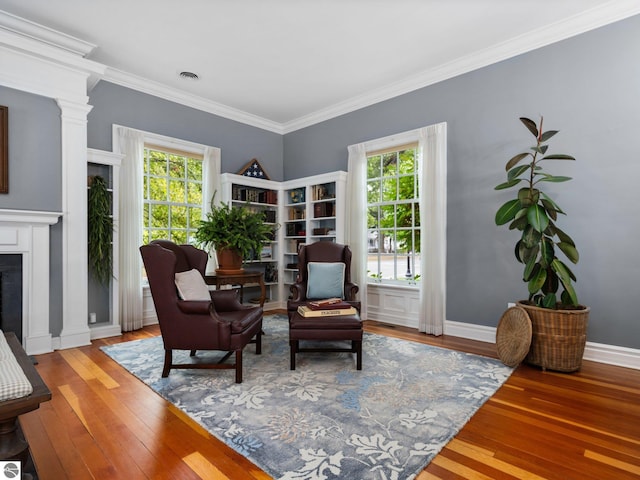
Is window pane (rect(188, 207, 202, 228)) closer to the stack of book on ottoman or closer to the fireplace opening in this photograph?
the fireplace opening

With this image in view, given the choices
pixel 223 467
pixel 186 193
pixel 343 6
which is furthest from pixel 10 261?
pixel 343 6

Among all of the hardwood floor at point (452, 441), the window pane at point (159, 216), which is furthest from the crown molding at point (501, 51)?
the hardwood floor at point (452, 441)

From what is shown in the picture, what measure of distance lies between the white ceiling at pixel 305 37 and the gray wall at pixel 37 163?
788 mm

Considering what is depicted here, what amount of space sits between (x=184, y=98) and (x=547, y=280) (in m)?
4.87

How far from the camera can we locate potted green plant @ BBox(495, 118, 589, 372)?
9.50ft

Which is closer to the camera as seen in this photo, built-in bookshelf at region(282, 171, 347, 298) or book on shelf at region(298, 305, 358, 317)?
book on shelf at region(298, 305, 358, 317)

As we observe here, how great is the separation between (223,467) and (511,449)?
148 cm

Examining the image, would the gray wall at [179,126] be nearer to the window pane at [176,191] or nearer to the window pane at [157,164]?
the window pane at [157,164]

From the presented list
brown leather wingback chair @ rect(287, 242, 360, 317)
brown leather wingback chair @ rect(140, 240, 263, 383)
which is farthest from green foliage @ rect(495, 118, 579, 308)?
brown leather wingback chair @ rect(140, 240, 263, 383)

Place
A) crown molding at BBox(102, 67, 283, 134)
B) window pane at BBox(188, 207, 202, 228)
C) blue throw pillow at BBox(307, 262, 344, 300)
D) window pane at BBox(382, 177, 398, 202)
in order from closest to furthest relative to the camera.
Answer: blue throw pillow at BBox(307, 262, 344, 300) → crown molding at BBox(102, 67, 283, 134) → window pane at BBox(382, 177, 398, 202) → window pane at BBox(188, 207, 202, 228)

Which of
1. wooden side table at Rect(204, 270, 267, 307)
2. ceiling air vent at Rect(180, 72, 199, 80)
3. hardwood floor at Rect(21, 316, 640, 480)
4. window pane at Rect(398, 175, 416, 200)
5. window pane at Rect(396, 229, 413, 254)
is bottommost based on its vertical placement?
hardwood floor at Rect(21, 316, 640, 480)

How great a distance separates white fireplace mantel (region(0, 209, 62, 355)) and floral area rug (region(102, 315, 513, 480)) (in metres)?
0.63

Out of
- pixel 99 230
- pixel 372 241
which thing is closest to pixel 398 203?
pixel 372 241

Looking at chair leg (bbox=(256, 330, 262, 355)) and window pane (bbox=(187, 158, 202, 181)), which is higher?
window pane (bbox=(187, 158, 202, 181))
